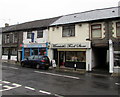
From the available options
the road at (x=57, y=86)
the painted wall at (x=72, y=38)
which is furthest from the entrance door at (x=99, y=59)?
the road at (x=57, y=86)

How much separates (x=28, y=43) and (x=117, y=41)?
14.7 metres

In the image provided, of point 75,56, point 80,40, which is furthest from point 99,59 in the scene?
point 80,40

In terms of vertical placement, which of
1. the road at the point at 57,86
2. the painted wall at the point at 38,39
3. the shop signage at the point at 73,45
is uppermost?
the painted wall at the point at 38,39

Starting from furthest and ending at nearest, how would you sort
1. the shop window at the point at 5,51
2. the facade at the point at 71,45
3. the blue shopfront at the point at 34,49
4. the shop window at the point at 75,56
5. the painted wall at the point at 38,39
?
1. the shop window at the point at 5,51
2. the painted wall at the point at 38,39
3. the blue shopfront at the point at 34,49
4. the shop window at the point at 75,56
5. the facade at the point at 71,45

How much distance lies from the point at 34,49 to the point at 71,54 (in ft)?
23.0

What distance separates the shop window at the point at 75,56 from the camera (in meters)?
17.9

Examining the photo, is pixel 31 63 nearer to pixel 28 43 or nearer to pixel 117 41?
pixel 28 43

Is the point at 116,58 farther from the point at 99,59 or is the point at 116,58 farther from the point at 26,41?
the point at 26,41

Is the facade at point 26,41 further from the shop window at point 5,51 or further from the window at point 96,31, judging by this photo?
the window at point 96,31

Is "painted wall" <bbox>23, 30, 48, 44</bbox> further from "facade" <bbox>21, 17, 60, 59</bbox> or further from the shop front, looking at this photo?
the shop front

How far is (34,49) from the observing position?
22.7m

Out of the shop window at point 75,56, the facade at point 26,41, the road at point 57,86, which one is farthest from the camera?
the facade at point 26,41

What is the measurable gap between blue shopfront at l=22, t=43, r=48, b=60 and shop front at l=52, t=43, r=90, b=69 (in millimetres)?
1744

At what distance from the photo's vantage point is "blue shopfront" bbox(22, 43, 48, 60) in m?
21.1
